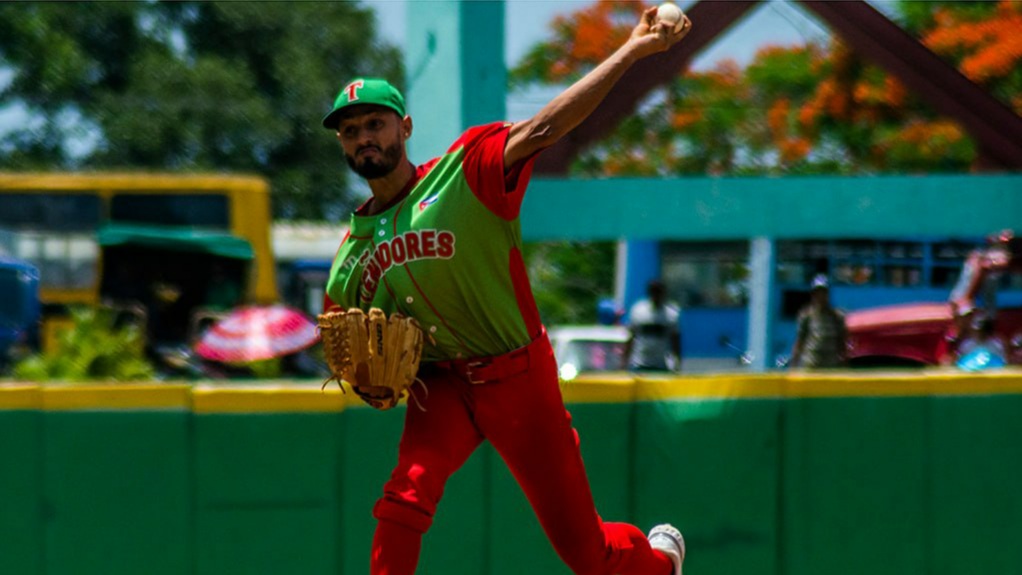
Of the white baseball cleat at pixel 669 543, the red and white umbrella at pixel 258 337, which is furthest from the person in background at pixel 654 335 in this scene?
A: the white baseball cleat at pixel 669 543

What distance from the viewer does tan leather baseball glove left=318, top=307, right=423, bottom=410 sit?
13.8 feet

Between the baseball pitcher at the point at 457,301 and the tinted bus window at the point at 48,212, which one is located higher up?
the tinted bus window at the point at 48,212

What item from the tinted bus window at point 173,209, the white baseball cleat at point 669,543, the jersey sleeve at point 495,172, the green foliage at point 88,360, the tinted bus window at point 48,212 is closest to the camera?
the jersey sleeve at point 495,172

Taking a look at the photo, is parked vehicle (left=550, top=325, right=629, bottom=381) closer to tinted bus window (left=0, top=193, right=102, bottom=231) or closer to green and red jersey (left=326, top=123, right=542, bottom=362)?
tinted bus window (left=0, top=193, right=102, bottom=231)

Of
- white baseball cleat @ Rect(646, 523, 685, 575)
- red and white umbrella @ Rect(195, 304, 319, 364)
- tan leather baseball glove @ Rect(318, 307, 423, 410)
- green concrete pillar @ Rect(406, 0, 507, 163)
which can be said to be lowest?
white baseball cleat @ Rect(646, 523, 685, 575)

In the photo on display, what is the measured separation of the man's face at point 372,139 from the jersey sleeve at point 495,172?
209mm

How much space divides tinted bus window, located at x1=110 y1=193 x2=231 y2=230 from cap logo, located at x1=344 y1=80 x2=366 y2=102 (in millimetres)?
13837

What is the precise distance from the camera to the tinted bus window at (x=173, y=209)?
1769cm

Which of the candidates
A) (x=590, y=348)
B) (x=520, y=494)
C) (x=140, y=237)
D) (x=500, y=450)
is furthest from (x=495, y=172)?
(x=140, y=237)

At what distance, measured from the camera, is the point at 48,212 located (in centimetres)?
1745

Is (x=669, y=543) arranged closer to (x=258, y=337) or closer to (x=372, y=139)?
(x=372, y=139)

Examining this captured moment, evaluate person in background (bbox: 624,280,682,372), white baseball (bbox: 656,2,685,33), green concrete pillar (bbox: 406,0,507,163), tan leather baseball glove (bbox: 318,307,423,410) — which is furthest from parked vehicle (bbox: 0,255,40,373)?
white baseball (bbox: 656,2,685,33)

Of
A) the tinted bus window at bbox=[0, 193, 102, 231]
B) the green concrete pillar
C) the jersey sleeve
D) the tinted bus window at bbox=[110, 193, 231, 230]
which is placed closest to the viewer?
the jersey sleeve

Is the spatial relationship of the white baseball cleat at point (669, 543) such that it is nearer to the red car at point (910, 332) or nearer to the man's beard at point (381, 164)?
the man's beard at point (381, 164)
